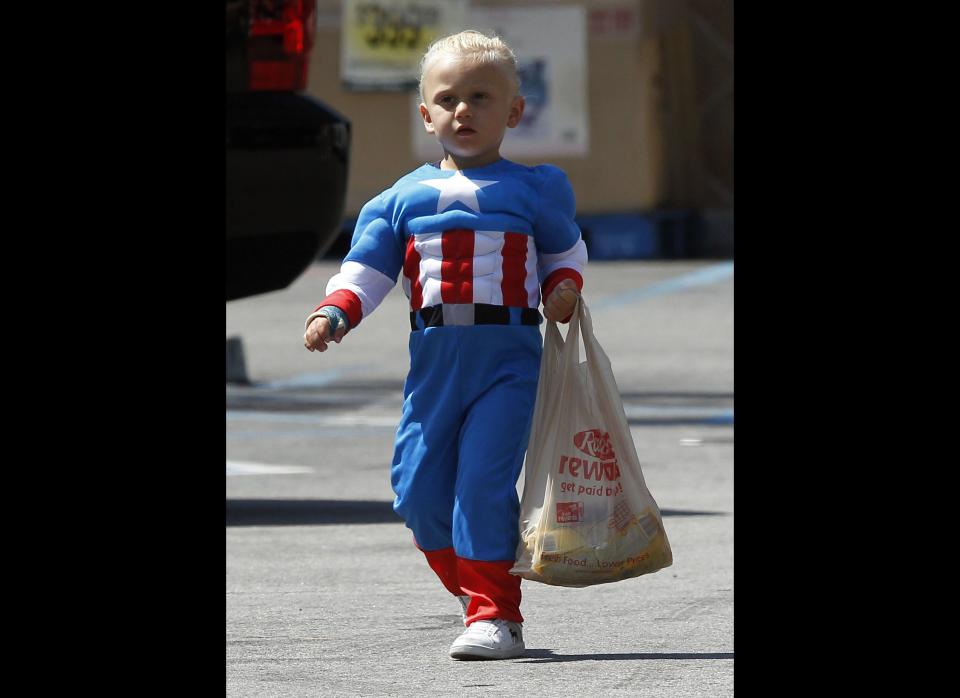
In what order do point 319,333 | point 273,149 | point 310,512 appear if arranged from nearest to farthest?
point 319,333, point 273,149, point 310,512

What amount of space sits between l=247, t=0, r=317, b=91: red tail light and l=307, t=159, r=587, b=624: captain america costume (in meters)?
2.57

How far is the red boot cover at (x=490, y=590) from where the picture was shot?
5055 mm

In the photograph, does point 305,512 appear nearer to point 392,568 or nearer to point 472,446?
point 392,568

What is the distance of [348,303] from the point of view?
510 cm

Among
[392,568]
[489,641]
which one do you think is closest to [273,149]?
[392,568]

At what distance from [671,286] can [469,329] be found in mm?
15711

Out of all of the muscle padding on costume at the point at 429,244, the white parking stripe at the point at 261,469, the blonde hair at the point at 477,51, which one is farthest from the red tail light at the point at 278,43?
the muscle padding on costume at the point at 429,244

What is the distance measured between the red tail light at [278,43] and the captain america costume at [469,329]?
8.44 feet

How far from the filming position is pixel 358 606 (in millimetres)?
5855
